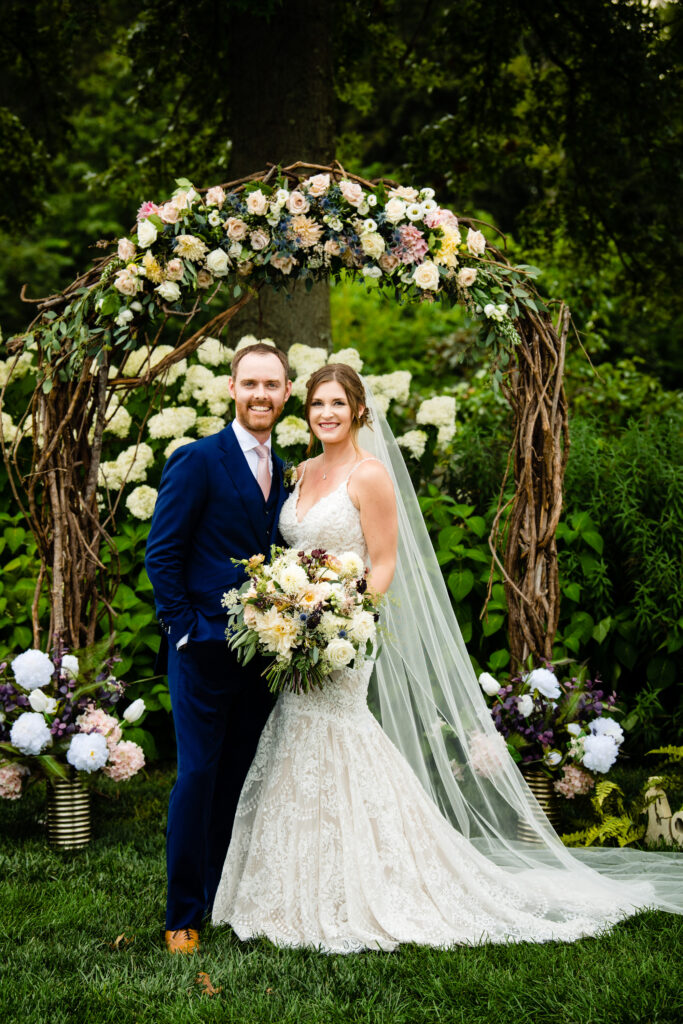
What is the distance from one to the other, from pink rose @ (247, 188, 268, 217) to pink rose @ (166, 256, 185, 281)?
39 cm

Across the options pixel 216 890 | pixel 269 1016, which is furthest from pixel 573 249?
pixel 269 1016

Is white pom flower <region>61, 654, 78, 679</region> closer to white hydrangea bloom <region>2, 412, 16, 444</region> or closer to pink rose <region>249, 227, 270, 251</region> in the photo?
white hydrangea bloom <region>2, 412, 16, 444</region>

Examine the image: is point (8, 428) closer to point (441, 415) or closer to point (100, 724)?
point (100, 724)

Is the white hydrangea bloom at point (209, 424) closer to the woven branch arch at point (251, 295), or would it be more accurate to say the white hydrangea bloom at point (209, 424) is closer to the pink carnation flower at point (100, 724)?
the woven branch arch at point (251, 295)

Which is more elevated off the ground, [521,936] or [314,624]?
[314,624]

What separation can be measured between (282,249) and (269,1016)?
3.06m

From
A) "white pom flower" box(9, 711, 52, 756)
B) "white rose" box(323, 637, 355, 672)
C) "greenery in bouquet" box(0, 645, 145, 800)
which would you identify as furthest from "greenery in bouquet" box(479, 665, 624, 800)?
"white pom flower" box(9, 711, 52, 756)

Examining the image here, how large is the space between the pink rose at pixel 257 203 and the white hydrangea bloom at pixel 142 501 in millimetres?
1718

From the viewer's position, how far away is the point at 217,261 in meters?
4.19

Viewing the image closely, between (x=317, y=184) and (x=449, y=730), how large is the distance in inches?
97.6

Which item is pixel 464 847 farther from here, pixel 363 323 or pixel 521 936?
pixel 363 323

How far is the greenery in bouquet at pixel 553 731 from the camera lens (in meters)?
4.38

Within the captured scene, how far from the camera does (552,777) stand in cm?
450

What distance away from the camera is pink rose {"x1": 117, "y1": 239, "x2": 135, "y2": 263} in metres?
4.21
